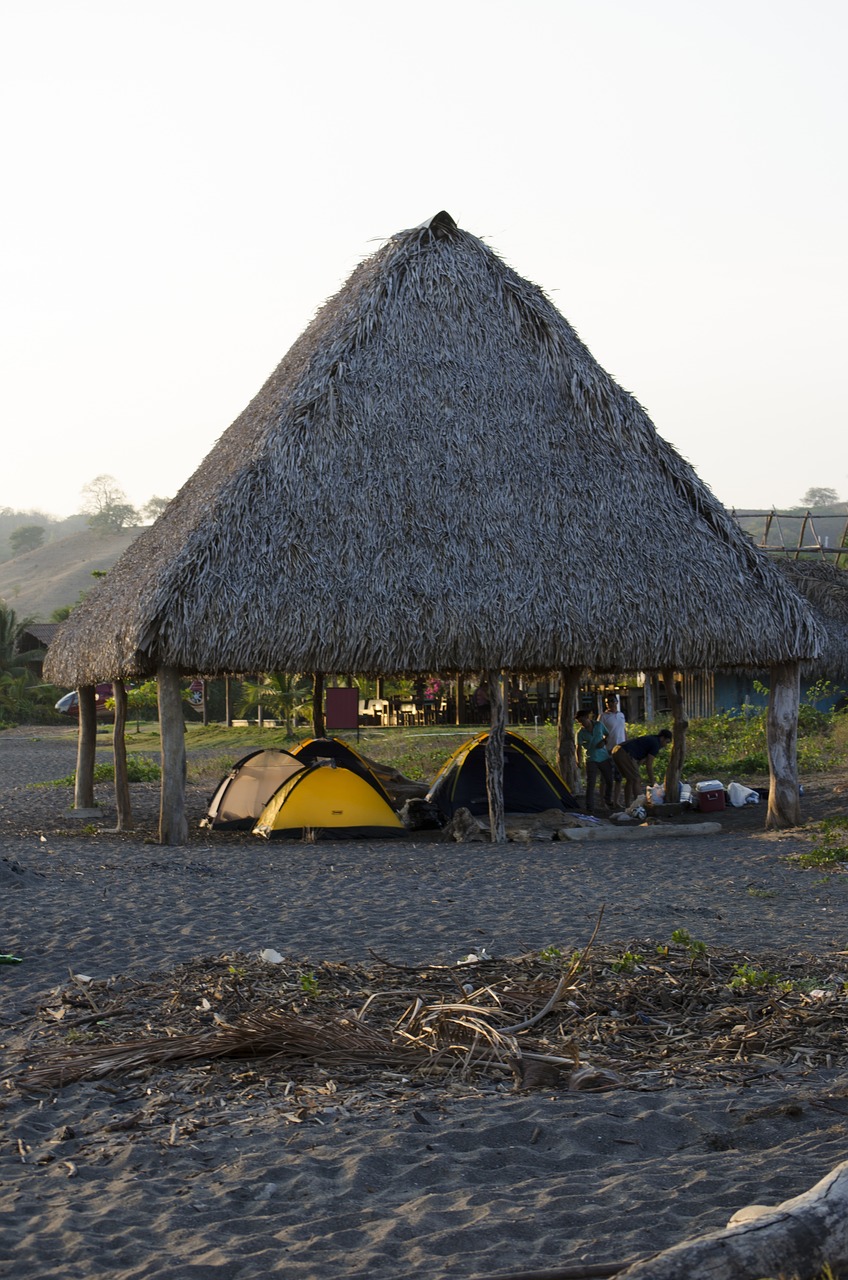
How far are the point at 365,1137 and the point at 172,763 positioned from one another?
27.3 feet

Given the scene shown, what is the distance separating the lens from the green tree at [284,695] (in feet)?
90.6

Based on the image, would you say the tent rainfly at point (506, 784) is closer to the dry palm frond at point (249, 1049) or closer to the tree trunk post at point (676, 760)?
the tree trunk post at point (676, 760)

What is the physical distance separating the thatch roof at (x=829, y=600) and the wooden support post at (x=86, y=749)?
11035mm

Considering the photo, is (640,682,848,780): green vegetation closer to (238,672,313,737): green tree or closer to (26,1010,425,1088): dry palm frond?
(238,672,313,737): green tree

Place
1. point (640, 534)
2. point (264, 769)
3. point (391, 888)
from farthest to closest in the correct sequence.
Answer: point (264, 769)
point (640, 534)
point (391, 888)

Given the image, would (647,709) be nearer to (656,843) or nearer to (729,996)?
(656,843)

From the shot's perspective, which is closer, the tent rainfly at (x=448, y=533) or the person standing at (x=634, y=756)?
the tent rainfly at (x=448, y=533)

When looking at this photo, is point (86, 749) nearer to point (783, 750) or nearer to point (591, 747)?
point (591, 747)

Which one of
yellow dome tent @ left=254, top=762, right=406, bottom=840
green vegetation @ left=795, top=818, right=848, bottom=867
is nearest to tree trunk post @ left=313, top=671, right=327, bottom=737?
yellow dome tent @ left=254, top=762, right=406, bottom=840

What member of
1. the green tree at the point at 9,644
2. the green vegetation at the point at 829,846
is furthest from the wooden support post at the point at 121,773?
the green tree at the point at 9,644

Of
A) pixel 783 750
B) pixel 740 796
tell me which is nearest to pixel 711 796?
pixel 740 796

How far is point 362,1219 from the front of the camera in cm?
344

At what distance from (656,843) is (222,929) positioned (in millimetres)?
5773

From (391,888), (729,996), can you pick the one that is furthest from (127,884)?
(729,996)
